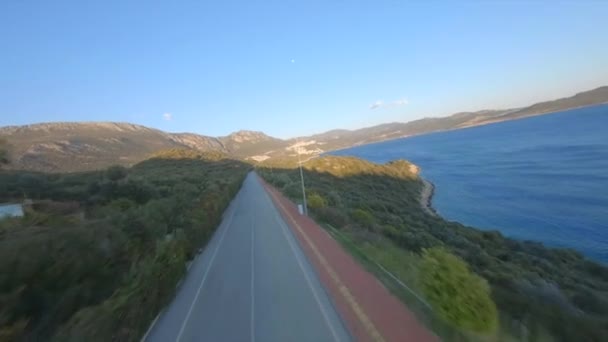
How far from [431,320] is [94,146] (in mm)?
64842

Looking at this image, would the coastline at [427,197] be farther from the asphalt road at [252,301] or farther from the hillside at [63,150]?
the hillside at [63,150]

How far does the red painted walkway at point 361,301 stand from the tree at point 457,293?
564 mm

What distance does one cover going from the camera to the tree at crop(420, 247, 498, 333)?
4898mm

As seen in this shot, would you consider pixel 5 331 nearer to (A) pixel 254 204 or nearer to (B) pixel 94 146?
(A) pixel 254 204

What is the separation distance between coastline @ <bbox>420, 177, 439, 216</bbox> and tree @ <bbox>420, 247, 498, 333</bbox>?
37448 mm

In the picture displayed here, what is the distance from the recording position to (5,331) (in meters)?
5.90

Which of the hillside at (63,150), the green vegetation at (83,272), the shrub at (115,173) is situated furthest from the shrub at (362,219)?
the hillside at (63,150)

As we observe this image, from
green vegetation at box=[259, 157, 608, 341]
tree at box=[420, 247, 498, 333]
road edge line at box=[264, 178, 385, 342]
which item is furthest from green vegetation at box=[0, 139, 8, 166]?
tree at box=[420, 247, 498, 333]

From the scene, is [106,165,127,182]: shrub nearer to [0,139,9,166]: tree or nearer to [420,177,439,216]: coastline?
[0,139,9,166]: tree

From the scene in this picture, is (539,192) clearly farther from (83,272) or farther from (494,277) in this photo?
(83,272)

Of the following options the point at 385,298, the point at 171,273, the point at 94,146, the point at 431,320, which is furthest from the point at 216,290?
the point at 94,146

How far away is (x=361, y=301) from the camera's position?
327 inches

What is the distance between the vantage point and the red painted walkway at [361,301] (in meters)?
6.25

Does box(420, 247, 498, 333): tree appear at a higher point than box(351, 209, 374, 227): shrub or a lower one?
higher
